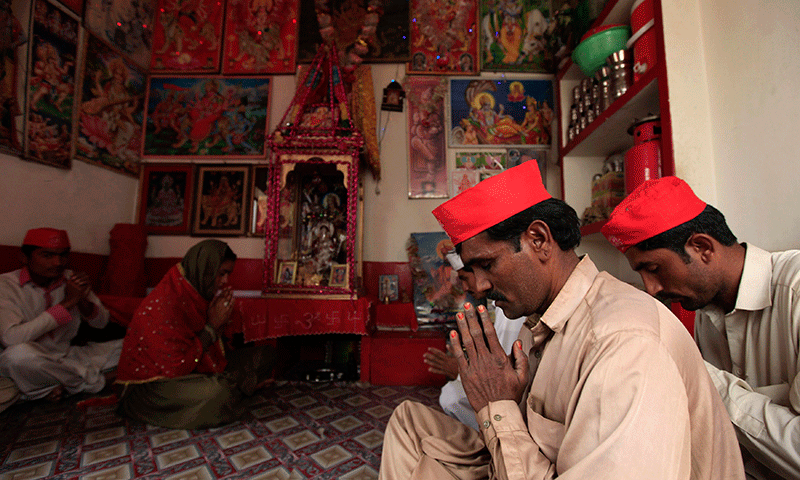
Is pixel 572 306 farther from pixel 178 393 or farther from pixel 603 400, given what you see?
pixel 178 393

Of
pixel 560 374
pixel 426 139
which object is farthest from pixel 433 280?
pixel 560 374

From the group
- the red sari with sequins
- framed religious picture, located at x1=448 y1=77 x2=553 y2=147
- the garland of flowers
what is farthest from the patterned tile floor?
the garland of flowers

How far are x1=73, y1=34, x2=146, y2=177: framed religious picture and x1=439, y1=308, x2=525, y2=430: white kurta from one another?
438 centimetres

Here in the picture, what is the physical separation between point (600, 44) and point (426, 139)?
2125mm

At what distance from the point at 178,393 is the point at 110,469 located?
0.56 m

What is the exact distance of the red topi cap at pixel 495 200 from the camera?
110 cm

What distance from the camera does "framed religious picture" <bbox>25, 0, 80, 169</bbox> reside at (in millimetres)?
3346

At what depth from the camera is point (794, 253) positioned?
1.36 metres

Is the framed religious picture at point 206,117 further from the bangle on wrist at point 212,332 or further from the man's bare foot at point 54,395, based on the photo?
the man's bare foot at point 54,395

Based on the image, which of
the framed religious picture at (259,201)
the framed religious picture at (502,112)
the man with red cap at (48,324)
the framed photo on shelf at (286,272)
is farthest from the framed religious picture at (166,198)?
the framed religious picture at (502,112)

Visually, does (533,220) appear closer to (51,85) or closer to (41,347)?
(41,347)

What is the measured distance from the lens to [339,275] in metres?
3.73

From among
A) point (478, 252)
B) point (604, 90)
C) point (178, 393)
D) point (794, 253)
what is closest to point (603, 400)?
point (478, 252)

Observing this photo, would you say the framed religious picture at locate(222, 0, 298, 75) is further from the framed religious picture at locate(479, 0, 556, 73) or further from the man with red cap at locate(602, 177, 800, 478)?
the man with red cap at locate(602, 177, 800, 478)
